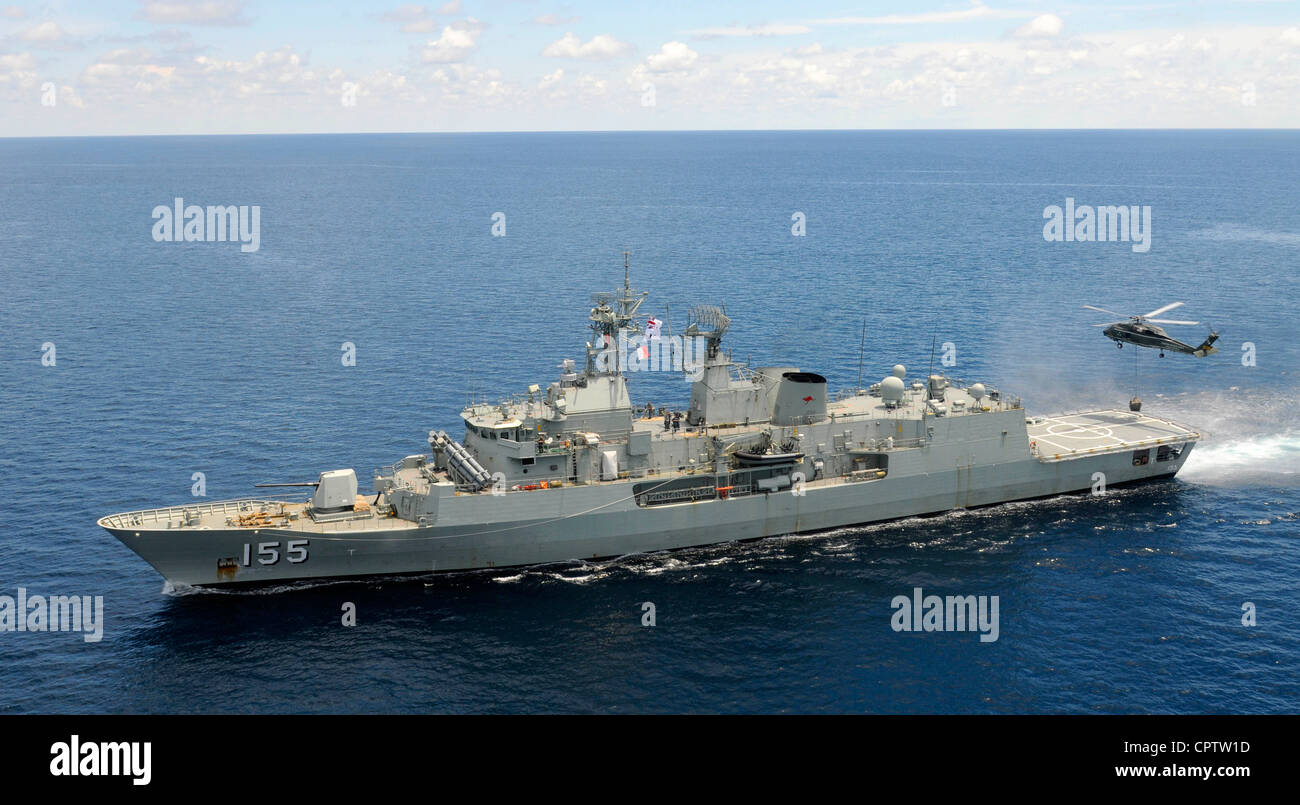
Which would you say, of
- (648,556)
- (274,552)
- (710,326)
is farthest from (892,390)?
(274,552)

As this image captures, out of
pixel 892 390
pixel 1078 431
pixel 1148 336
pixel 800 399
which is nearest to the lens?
pixel 800 399

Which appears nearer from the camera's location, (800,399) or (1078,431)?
(800,399)

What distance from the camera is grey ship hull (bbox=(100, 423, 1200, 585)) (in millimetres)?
44156

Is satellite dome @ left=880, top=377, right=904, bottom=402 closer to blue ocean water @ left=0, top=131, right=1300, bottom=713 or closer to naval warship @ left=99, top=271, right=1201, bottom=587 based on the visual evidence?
naval warship @ left=99, top=271, right=1201, bottom=587

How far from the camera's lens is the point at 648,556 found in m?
48.9

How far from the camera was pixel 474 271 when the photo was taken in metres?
117

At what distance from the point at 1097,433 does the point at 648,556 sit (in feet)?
97.2

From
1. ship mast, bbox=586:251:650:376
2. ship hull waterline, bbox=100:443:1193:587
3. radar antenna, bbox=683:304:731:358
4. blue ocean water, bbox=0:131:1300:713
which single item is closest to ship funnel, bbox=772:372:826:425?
ship hull waterline, bbox=100:443:1193:587

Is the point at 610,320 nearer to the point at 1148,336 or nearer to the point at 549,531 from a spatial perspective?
the point at 549,531

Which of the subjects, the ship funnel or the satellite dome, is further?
the satellite dome

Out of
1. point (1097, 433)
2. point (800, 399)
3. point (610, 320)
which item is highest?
point (610, 320)

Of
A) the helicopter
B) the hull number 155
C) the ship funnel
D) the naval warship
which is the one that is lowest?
the hull number 155

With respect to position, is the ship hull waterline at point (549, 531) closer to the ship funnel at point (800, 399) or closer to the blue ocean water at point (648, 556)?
the blue ocean water at point (648, 556)

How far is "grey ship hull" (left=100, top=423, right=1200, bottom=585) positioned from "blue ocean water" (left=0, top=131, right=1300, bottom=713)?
1.05 metres
